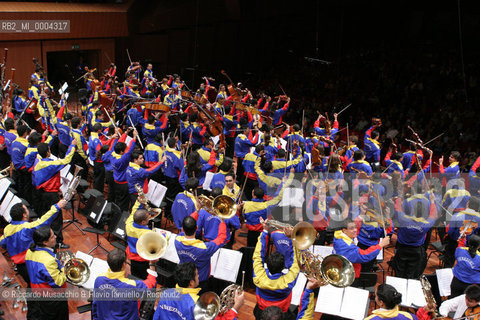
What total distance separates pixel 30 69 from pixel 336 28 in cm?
1521

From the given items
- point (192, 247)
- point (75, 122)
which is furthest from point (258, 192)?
point (75, 122)

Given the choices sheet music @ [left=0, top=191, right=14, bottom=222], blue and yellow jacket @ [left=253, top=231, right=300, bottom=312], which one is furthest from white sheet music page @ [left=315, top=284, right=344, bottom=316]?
sheet music @ [left=0, top=191, right=14, bottom=222]

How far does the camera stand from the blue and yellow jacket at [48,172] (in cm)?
817

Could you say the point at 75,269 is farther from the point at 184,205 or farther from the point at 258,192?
the point at 258,192

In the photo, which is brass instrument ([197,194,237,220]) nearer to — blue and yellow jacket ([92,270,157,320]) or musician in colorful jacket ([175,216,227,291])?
musician in colorful jacket ([175,216,227,291])

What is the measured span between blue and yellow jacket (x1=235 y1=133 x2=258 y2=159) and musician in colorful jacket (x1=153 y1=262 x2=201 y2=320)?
6768mm

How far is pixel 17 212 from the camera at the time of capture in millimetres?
6059

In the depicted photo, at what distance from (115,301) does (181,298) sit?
0.85 meters

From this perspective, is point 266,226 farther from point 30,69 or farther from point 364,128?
point 30,69

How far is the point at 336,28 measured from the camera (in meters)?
24.5

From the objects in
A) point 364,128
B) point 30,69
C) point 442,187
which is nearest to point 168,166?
point 442,187

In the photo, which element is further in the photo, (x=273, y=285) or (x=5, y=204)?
(x=5, y=204)

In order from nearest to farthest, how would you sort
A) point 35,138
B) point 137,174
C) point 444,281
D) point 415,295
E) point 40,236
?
point 40,236
point 415,295
point 444,281
point 137,174
point 35,138

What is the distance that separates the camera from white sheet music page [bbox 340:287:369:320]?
5.42 m
